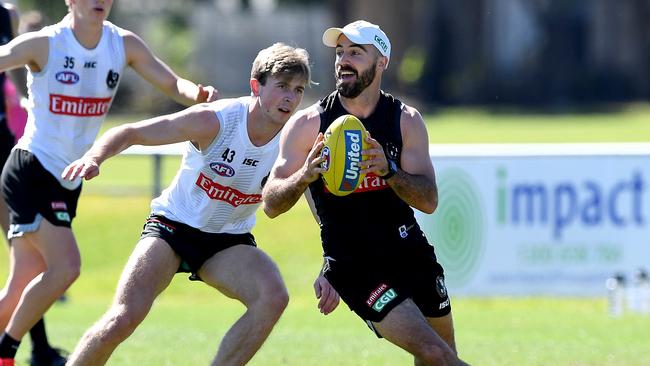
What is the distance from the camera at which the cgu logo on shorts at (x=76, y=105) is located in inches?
303

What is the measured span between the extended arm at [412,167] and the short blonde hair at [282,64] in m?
0.58

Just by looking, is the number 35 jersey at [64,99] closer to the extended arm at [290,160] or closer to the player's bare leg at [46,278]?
the player's bare leg at [46,278]

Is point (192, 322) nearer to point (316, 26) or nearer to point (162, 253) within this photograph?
point (162, 253)

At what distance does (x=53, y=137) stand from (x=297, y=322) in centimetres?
436

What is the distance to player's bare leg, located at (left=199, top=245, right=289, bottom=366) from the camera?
6641 millimetres

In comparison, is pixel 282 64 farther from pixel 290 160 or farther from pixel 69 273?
pixel 69 273

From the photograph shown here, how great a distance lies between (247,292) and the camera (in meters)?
6.78

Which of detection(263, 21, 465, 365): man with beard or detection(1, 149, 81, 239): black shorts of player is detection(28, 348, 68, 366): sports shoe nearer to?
detection(1, 149, 81, 239): black shorts of player

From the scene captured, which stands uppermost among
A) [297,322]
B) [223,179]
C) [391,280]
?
[223,179]

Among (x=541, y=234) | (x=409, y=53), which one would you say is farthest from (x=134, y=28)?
(x=541, y=234)

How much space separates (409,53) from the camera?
154 ft

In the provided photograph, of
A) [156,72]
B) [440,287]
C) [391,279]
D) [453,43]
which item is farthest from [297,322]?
[453,43]

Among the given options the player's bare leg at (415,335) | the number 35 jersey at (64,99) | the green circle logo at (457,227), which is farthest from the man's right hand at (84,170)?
the green circle logo at (457,227)

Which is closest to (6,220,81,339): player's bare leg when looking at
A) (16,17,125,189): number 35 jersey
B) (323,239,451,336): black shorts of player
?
(16,17,125,189): number 35 jersey
